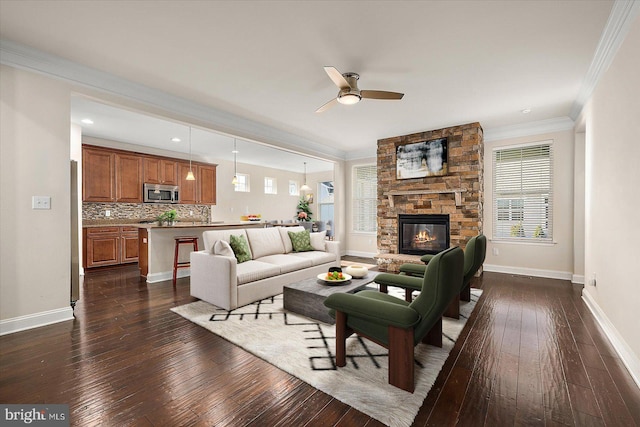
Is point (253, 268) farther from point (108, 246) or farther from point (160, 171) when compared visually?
point (160, 171)

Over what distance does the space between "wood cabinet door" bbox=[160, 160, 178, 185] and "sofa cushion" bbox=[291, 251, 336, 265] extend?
423 centimetres

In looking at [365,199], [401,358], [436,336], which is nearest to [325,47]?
[401,358]

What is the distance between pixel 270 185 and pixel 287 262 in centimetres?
626

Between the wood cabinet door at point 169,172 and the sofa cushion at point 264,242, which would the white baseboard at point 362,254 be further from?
the wood cabinet door at point 169,172

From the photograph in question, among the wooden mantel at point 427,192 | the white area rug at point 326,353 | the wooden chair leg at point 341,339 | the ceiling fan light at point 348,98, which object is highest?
the ceiling fan light at point 348,98

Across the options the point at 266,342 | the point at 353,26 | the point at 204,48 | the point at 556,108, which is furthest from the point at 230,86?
the point at 556,108

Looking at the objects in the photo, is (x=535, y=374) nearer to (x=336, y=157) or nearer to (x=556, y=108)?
(x=556, y=108)

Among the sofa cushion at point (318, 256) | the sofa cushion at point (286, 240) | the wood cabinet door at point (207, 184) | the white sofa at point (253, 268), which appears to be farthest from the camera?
the wood cabinet door at point (207, 184)

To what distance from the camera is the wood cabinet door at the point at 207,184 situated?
7.72m

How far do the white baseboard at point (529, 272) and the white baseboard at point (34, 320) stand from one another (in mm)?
6400

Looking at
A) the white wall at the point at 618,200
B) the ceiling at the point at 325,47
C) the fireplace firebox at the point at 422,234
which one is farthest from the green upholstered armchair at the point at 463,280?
the fireplace firebox at the point at 422,234

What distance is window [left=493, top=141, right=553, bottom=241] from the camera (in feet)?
16.5

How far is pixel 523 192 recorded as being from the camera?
17.1 ft

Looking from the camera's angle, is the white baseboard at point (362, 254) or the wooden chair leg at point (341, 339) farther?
the white baseboard at point (362, 254)
